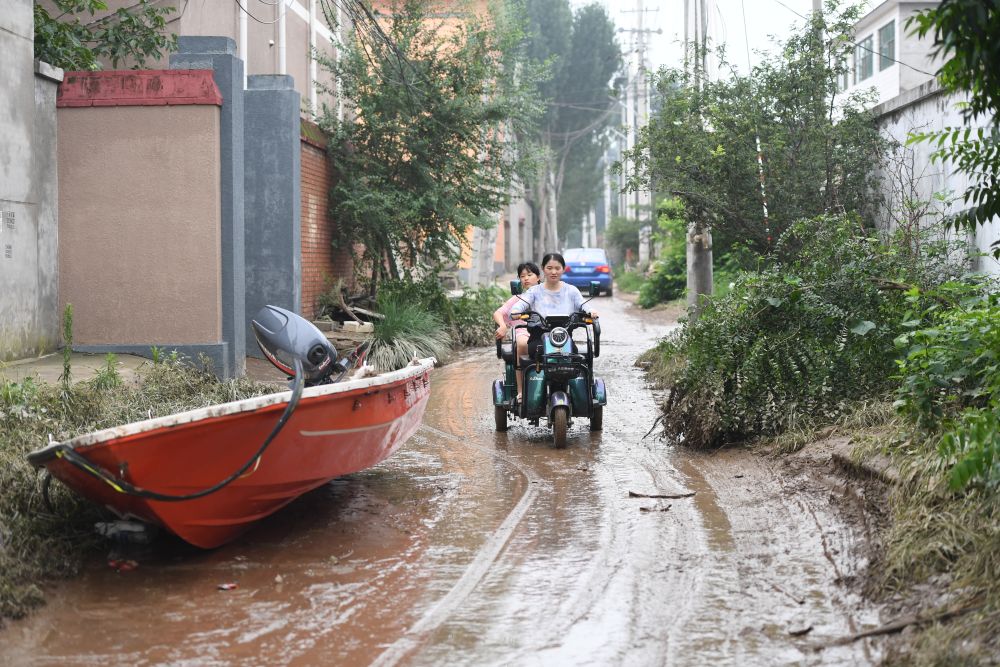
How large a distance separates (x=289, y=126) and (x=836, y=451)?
393 inches

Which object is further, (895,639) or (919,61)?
(919,61)

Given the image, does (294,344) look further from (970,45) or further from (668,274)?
(668,274)

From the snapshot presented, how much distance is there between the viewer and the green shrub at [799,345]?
877cm

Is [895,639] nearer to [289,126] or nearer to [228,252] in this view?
[228,252]

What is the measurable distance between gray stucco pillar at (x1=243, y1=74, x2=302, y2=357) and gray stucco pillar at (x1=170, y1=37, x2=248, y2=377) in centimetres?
248

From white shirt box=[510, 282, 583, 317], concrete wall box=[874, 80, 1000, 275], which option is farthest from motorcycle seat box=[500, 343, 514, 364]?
concrete wall box=[874, 80, 1000, 275]

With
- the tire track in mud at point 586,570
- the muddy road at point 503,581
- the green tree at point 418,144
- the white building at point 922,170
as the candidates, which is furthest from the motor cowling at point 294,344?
the green tree at point 418,144

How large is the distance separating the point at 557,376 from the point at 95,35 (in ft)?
31.4

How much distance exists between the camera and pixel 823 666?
455 centimetres

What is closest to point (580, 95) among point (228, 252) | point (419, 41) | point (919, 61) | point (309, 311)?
point (919, 61)

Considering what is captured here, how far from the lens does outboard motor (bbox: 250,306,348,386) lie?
7.69 metres

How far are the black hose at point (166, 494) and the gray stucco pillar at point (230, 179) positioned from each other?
6223 mm

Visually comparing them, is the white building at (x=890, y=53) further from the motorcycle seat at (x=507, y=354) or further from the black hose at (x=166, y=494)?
the black hose at (x=166, y=494)

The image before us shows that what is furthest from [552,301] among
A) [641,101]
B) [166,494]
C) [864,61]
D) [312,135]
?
[641,101]
